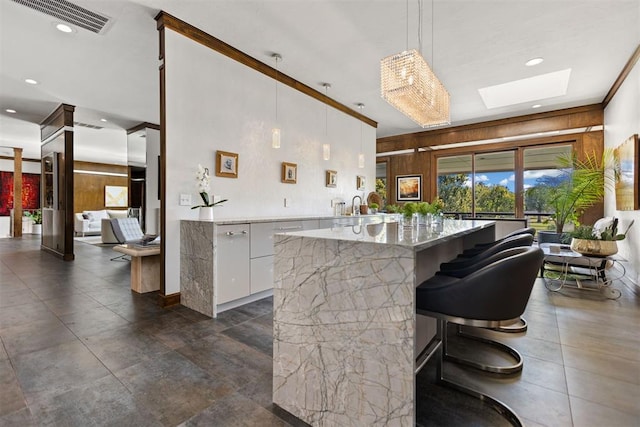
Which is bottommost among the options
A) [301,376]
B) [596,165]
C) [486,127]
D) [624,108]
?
[301,376]

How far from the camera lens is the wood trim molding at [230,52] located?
10.4ft

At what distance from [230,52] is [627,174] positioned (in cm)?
557

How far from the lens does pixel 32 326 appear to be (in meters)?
2.68

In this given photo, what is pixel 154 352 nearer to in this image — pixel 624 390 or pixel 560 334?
pixel 624 390

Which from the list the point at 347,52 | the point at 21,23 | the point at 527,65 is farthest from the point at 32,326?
the point at 527,65

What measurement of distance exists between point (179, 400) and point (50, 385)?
0.86 m

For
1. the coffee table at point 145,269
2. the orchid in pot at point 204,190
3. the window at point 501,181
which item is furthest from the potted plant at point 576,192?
the coffee table at point 145,269

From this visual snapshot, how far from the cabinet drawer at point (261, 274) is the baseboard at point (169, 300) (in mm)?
818

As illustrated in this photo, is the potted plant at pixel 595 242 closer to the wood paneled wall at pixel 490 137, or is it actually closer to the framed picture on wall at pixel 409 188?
the wood paneled wall at pixel 490 137

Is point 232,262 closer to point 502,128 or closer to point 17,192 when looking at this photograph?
point 502,128

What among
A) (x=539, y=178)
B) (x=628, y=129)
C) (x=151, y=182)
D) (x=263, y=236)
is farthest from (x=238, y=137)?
(x=539, y=178)

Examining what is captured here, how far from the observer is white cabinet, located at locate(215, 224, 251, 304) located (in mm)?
2979

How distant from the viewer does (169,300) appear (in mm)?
3205

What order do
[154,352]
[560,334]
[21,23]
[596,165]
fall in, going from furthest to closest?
1. [596,165]
2. [21,23]
3. [560,334]
4. [154,352]
